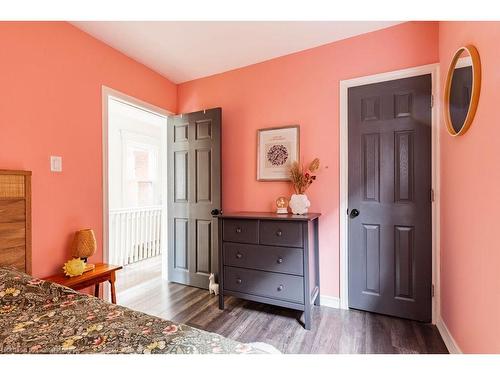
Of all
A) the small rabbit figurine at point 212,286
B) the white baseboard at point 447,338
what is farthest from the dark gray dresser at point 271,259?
the white baseboard at point 447,338

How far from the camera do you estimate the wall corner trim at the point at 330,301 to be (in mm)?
2318

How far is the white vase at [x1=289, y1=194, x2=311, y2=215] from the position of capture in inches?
88.0

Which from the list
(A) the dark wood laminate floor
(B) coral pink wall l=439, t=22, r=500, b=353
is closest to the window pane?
(A) the dark wood laminate floor

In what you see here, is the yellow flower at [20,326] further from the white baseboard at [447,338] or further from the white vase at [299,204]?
the white baseboard at [447,338]

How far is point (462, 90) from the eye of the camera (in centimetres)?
150

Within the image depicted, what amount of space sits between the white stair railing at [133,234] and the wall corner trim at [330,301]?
2911mm

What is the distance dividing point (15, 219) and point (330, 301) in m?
2.58

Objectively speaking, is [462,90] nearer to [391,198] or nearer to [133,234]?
[391,198]

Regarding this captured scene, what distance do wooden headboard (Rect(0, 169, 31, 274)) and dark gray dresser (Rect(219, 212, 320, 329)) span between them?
140 cm

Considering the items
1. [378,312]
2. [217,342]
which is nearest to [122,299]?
[217,342]

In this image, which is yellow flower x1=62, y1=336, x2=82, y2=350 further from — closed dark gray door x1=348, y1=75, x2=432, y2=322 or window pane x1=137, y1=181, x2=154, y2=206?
window pane x1=137, y1=181, x2=154, y2=206

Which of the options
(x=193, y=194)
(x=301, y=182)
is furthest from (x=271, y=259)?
(x=193, y=194)

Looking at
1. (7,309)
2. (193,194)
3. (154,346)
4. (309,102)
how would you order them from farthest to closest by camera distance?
(193,194)
(309,102)
(7,309)
(154,346)

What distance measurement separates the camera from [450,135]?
5.58 ft
